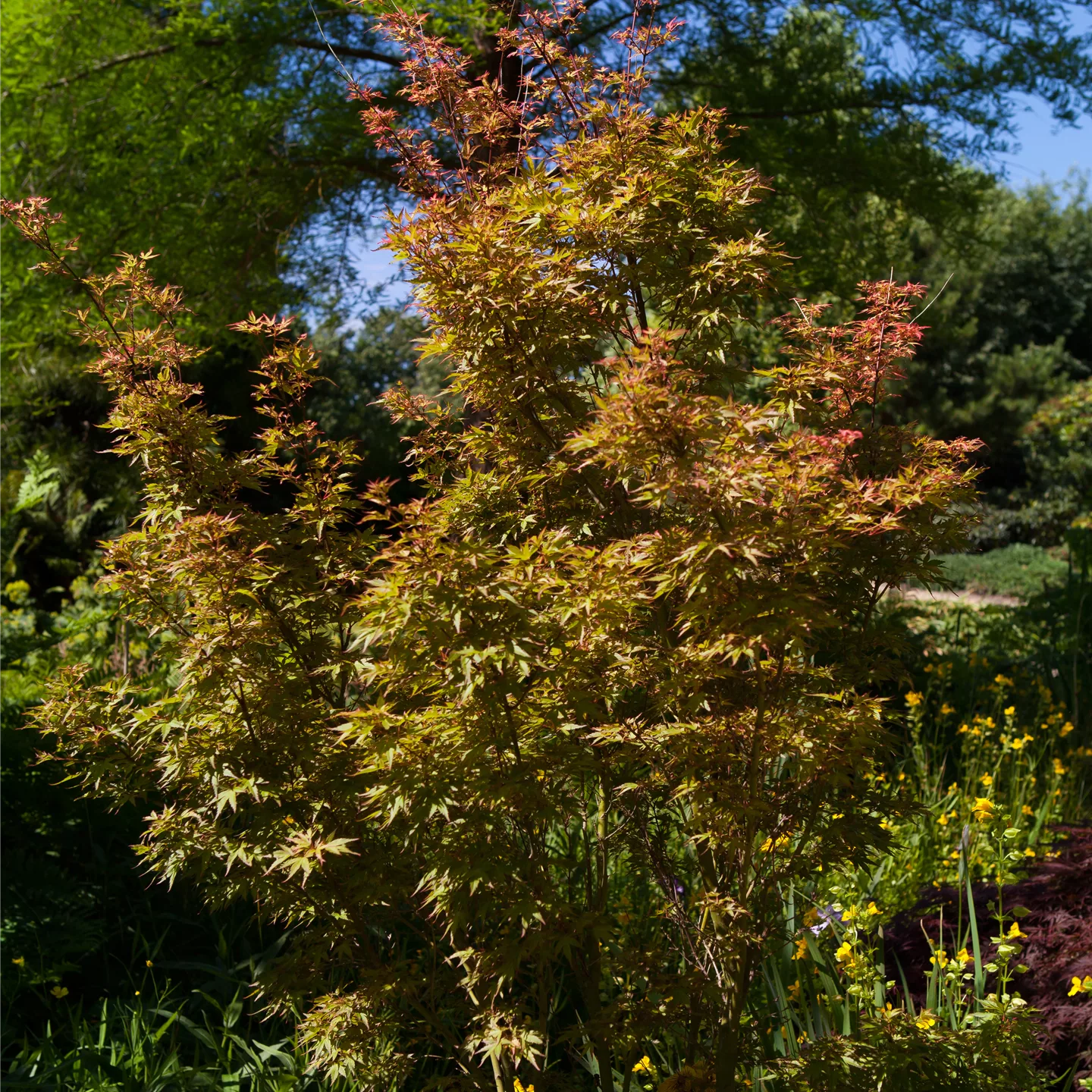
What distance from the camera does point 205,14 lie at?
5.95 meters

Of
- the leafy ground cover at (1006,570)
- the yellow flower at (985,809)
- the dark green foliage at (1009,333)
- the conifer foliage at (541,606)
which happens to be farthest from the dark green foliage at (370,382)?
the dark green foliage at (1009,333)

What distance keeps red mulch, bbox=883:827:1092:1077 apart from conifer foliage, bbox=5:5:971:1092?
0.90m

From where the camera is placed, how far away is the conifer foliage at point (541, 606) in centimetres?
187

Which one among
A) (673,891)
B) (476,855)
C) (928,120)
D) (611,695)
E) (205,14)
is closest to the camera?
(476,855)

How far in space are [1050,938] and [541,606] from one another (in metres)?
1.96

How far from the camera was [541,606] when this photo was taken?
6.61 feet

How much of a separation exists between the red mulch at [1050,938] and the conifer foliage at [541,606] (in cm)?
90

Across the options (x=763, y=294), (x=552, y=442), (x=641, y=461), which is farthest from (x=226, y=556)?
(x=763, y=294)

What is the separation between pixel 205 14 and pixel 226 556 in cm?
514

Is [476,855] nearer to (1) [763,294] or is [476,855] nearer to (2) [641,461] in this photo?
(2) [641,461]

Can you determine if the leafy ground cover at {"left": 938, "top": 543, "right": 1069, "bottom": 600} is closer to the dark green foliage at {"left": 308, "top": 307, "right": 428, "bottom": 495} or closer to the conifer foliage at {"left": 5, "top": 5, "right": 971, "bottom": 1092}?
the dark green foliage at {"left": 308, "top": 307, "right": 428, "bottom": 495}

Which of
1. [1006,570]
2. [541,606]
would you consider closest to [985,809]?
[541,606]

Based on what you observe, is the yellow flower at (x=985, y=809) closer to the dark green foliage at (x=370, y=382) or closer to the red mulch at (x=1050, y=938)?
the red mulch at (x=1050, y=938)

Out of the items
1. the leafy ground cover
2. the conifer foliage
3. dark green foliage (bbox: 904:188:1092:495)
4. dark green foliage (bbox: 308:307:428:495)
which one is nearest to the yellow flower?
the conifer foliage
